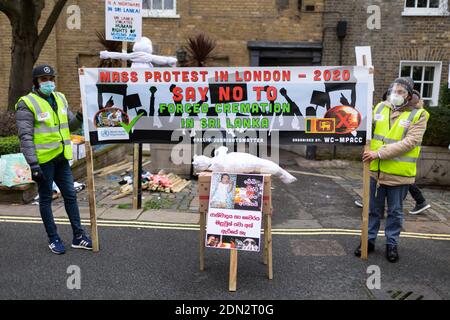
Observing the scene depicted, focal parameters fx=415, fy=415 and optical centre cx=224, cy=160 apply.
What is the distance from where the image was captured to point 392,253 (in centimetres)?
452

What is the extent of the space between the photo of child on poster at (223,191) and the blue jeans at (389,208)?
1.80 meters

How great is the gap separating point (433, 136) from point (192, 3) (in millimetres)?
7327

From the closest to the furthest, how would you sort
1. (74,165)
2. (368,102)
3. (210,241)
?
(210,241)
(368,102)
(74,165)

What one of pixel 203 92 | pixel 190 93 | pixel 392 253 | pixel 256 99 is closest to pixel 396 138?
pixel 392 253

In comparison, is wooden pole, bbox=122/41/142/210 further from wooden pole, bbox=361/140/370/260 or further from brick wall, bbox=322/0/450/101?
brick wall, bbox=322/0/450/101

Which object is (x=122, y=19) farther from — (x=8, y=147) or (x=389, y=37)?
(x=389, y=37)

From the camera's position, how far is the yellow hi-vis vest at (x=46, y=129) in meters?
4.38

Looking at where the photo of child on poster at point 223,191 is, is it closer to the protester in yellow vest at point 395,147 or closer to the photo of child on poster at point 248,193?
the photo of child on poster at point 248,193

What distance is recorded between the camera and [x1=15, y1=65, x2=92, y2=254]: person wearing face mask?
4.30m

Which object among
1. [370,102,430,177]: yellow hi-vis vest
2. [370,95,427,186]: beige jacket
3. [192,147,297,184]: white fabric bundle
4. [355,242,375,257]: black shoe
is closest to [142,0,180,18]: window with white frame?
[370,102,430,177]: yellow hi-vis vest

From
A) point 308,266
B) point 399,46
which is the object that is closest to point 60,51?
point 399,46

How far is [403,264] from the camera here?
4.47 m

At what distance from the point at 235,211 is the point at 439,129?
20.8 ft

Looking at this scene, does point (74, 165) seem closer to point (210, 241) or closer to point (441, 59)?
point (210, 241)
